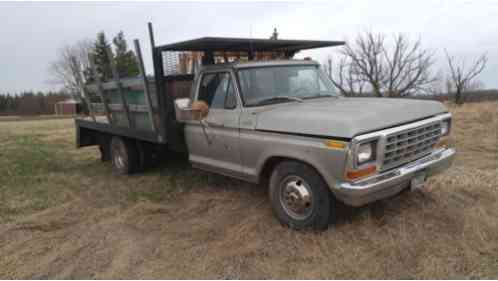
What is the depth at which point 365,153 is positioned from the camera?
3312mm

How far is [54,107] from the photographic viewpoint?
2235 inches

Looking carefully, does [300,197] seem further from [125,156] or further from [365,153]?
[125,156]

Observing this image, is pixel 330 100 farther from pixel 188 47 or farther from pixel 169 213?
pixel 169 213

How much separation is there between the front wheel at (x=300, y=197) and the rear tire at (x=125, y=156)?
3815mm

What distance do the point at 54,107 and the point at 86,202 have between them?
59.4m

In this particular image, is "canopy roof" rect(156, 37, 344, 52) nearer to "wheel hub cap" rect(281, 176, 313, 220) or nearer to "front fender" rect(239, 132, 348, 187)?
"front fender" rect(239, 132, 348, 187)

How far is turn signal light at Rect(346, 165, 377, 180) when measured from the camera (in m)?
3.29

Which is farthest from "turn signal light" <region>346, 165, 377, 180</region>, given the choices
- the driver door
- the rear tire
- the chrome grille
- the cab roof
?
the rear tire

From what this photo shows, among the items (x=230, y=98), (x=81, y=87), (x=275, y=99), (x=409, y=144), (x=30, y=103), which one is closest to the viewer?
(x=409, y=144)

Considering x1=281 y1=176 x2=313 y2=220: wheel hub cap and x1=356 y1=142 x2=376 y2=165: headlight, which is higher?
x1=356 y1=142 x2=376 y2=165: headlight

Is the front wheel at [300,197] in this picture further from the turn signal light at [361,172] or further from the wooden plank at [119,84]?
the wooden plank at [119,84]

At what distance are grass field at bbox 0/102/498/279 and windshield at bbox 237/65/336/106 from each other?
1530 millimetres

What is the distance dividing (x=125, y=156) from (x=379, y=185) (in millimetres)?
5250

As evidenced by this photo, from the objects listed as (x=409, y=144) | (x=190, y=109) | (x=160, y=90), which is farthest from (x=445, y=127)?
(x=160, y=90)
